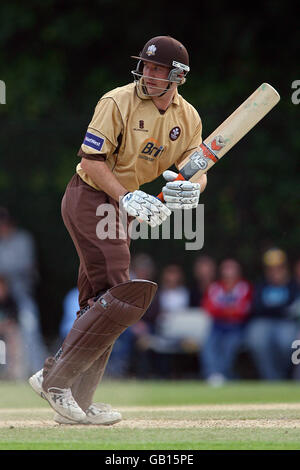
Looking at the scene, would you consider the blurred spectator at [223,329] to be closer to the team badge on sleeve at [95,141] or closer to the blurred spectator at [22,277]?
the blurred spectator at [22,277]

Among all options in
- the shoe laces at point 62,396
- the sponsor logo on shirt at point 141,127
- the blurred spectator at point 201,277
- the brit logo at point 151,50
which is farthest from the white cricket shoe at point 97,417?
the blurred spectator at point 201,277

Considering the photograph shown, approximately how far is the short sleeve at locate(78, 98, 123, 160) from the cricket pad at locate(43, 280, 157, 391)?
0.69 meters

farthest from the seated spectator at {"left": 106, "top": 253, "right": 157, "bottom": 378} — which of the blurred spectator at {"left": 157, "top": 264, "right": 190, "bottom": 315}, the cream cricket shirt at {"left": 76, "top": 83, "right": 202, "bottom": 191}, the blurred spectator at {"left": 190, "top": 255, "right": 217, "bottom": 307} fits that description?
the cream cricket shirt at {"left": 76, "top": 83, "right": 202, "bottom": 191}

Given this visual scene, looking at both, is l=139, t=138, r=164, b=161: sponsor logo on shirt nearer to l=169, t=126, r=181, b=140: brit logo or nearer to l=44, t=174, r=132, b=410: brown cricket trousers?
l=169, t=126, r=181, b=140: brit logo

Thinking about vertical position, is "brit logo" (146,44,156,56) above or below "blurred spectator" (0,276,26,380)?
above

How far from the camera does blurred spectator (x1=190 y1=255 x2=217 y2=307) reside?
932 centimetres

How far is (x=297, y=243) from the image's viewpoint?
376 inches

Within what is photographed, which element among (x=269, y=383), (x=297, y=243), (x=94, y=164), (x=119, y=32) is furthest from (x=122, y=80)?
(x=94, y=164)

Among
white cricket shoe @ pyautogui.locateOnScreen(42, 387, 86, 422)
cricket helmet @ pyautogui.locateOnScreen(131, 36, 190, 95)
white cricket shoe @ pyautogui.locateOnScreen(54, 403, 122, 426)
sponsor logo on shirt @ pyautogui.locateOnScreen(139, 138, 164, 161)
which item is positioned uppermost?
cricket helmet @ pyautogui.locateOnScreen(131, 36, 190, 95)

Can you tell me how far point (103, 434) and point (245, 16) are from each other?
7310 mm

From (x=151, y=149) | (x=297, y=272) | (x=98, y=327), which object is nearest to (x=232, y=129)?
(x=151, y=149)

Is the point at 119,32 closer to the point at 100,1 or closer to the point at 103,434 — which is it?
the point at 100,1

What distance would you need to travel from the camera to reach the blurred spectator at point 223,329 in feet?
29.2

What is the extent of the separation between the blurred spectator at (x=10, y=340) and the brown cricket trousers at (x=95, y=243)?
4.25 meters
